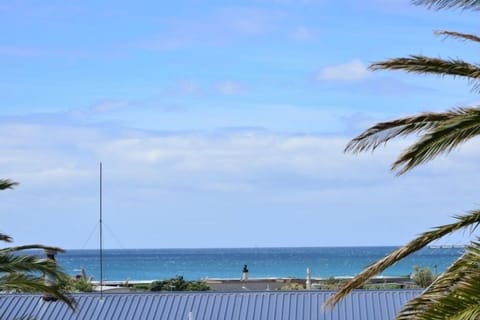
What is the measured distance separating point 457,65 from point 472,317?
3.59 m

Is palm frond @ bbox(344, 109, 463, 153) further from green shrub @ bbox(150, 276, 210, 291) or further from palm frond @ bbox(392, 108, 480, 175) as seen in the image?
green shrub @ bbox(150, 276, 210, 291)

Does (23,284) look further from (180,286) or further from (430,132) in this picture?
(180,286)

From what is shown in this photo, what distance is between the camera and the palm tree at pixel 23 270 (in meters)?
15.5

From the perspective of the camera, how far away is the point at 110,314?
80.0 feet

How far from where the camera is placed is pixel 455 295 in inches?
418

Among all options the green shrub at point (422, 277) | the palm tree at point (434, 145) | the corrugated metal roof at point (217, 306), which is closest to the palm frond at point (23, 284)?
the palm tree at point (434, 145)

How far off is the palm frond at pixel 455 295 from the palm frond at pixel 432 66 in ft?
6.96

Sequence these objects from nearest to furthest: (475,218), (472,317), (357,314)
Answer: (472,317) → (475,218) → (357,314)

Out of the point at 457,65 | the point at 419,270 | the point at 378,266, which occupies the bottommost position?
the point at 378,266

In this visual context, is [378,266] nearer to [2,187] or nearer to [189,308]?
[2,187]

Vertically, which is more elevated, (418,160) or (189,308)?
(189,308)

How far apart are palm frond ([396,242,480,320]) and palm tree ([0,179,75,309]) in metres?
5.78

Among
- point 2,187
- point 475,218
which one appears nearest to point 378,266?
point 475,218

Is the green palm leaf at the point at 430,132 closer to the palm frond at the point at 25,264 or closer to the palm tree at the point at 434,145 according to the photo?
the palm tree at the point at 434,145
